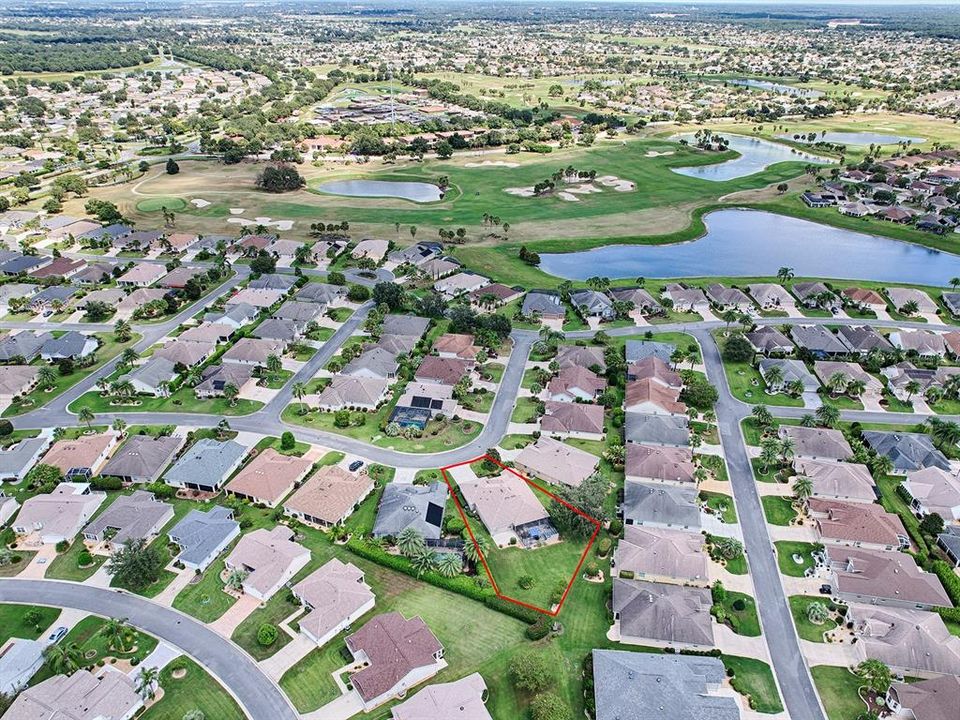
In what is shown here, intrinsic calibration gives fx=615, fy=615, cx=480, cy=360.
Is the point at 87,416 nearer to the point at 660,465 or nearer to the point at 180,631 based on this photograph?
the point at 180,631

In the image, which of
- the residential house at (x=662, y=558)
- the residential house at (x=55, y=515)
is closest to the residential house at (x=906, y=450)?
the residential house at (x=662, y=558)

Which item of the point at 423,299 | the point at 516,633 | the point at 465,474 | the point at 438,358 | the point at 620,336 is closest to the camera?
the point at 516,633

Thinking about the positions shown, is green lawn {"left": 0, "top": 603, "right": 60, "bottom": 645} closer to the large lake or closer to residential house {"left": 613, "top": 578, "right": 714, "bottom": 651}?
residential house {"left": 613, "top": 578, "right": 714, "bottom": 651}

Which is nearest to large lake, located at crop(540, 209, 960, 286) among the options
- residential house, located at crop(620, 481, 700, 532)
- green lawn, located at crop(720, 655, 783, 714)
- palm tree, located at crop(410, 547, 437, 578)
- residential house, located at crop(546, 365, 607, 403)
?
residential house, located at crop(546, 365, 607, 403)

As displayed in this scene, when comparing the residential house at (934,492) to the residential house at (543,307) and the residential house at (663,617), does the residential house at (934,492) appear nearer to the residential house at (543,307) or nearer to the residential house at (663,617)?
the residential house at (663,617)

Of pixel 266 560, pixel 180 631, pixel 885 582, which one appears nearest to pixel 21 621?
pixel 180 631

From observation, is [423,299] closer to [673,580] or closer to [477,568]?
[477,568]

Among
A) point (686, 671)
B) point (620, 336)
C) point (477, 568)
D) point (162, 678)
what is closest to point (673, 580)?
point (686, 671)
